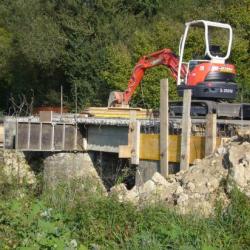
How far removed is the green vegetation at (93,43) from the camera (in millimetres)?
36656

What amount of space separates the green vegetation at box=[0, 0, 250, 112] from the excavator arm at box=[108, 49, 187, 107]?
30.0ft

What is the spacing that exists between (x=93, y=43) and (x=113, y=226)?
113 ft

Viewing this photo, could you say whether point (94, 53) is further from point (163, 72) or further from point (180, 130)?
point (180, 130)

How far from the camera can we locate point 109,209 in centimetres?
941

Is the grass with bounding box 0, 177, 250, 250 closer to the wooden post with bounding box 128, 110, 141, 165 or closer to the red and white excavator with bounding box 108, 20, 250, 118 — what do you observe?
the wooden post with bounding box 128, 110, 141, 165

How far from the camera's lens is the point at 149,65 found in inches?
845

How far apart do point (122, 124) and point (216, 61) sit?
310 cm

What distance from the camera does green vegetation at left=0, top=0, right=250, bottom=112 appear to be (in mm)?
36656

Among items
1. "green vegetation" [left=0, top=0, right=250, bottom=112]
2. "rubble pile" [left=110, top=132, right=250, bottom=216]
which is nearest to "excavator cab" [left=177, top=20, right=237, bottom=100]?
"rubble pile" [left=110, top=132, right=250, bottom=216]

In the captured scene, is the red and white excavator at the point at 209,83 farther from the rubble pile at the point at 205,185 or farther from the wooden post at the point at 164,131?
the rubble pile at the point at 205,185

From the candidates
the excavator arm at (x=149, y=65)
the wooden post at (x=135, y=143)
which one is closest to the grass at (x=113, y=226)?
the wooden post at (x=135, y=143)

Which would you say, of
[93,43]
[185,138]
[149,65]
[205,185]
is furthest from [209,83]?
[93,43]

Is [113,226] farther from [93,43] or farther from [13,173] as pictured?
[93,43]

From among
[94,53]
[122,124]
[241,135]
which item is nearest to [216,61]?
[122,124]
